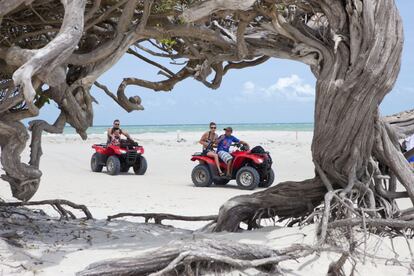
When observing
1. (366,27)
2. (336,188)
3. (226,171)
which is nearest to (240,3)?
(366,27)

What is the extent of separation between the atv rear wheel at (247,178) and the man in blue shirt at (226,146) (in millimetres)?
318

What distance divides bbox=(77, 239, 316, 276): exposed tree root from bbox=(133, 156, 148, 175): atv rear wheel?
10.6 meters

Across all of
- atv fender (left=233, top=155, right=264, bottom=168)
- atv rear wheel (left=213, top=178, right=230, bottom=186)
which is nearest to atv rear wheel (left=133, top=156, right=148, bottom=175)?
atv rear wheel (left=213, top=178, right=230, bottom=186)

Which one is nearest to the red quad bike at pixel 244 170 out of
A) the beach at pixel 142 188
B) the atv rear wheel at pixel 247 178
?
the atv rear wheel at pixel 247 178

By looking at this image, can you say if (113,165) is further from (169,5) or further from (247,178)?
(169,5)

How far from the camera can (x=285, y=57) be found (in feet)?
18.2

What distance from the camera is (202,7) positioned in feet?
15.3

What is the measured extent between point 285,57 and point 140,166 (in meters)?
9.59

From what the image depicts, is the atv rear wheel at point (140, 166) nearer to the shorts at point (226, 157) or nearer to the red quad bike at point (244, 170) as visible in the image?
the red quad bike at point (244, 170)

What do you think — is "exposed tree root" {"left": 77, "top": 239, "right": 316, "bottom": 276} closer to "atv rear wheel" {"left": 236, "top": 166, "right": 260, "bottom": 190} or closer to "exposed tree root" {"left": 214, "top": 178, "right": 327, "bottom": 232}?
"exposed tree root" {"left": 214, "top": 178, "right": 327, "bottom": 232}

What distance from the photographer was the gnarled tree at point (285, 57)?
16.4 feet

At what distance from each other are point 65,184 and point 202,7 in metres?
8.28

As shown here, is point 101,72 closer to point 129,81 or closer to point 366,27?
point 129,81

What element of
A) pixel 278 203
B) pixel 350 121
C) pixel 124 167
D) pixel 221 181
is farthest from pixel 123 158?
pixel 350 121
